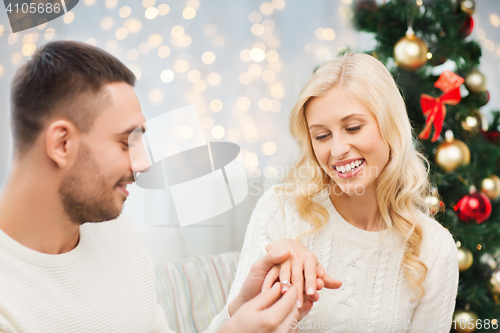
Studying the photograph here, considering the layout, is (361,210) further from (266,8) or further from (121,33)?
(266,8)

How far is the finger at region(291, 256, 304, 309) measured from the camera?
90cm

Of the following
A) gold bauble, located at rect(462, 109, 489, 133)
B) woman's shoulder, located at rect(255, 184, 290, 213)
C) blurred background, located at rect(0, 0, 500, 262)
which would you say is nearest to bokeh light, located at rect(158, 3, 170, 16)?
blurred background, located at rect(0, 0, 500, 262)

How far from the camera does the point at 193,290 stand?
58.7 inches

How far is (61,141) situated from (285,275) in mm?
576

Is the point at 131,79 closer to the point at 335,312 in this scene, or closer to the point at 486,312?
the point at 335,312

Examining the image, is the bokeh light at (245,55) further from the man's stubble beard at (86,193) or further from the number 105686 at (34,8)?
the man's stubble beard at (86,193)

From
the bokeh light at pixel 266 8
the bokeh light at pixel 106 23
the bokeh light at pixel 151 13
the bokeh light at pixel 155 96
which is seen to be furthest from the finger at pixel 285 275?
the bokeh light at pixel 266 8

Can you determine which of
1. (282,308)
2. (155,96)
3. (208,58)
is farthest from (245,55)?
(282,308)

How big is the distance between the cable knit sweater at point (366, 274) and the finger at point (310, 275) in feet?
1.00

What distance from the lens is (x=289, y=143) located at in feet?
6.72

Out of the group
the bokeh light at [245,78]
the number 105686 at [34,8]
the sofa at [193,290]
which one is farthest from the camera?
the bokeh light at [245,78]

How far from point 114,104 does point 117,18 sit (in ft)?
2.94

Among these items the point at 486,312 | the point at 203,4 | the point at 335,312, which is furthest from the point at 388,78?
the point at 486,312

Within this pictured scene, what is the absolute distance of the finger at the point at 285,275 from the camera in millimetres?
897
